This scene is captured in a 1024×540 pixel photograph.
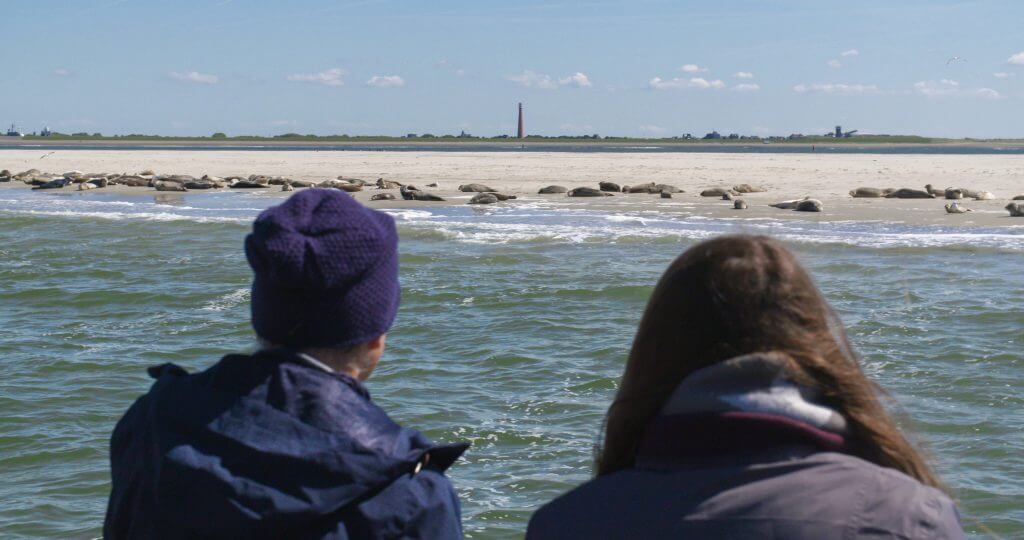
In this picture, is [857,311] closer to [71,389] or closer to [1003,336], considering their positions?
[1003,336]

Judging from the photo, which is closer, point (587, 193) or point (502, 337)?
point (502, 337)

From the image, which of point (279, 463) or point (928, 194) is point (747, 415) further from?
point (928, 194)

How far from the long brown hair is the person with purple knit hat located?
1.54ft

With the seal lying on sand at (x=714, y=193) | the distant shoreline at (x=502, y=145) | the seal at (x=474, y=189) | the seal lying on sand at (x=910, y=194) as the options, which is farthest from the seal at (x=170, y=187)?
the distant shoreline at (x=502, y=145)

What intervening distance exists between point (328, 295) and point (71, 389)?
7.21m

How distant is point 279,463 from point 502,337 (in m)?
8.34

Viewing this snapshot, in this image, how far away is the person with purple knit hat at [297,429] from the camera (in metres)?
1.90

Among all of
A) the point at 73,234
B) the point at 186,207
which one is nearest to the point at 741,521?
the point at 73,234

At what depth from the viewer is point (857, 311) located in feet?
36.1

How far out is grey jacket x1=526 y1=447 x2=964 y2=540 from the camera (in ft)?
4.90

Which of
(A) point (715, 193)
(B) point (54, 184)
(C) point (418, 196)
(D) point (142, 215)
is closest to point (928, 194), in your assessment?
(A) point (715, 193)

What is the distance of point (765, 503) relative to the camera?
1.56m

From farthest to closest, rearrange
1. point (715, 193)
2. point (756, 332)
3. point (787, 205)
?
point (715, 193)
point (787, 205)
point (756, 332)

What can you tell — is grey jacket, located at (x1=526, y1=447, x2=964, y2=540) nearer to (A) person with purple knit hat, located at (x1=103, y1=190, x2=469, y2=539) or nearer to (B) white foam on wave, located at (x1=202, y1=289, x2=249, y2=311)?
(A) person with purple knit hat, located at (x1=103, y1=190, x2=469, y2=539)
